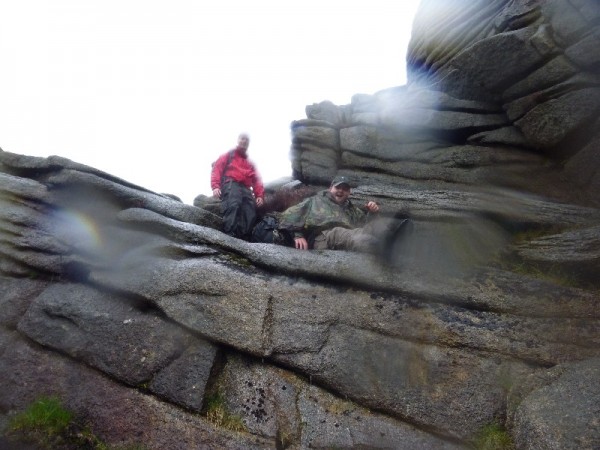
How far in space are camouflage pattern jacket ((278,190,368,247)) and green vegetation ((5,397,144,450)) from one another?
682 centimetres

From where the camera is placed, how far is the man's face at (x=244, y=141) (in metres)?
15.3

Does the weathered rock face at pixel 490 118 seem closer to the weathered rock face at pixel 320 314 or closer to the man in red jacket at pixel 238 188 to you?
the weathered rock face at pixel 320 314

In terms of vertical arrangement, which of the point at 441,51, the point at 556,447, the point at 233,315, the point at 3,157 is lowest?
the point at 556,447

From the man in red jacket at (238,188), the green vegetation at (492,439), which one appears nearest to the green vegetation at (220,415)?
the green vegetation at (492,439)

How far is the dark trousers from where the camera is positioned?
13805 mm

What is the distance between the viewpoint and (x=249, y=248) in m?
11.2

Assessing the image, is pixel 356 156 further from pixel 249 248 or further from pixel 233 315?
pixel 233 315

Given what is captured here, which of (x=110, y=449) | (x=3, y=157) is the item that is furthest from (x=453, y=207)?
(x=3, y=157)

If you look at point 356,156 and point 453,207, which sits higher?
point 356,156

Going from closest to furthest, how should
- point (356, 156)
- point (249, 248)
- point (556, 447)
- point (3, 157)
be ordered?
point (556, 447) < point (249, 248) < point (3, 157) < point (356, 156)

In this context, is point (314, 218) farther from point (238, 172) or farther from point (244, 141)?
point (244, 141)

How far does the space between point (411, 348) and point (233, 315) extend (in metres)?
4.11

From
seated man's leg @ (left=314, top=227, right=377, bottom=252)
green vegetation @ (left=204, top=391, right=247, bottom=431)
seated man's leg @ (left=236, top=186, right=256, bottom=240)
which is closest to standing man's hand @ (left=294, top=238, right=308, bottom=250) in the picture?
seated man's leg @ (left=314, top=227, right=377, bottom=252)

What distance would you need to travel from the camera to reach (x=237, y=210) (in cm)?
1401
